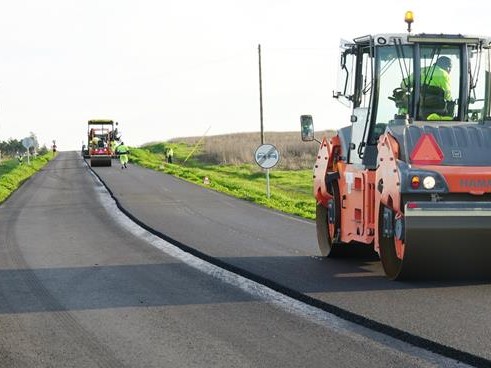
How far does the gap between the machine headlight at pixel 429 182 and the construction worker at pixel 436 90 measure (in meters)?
1.56

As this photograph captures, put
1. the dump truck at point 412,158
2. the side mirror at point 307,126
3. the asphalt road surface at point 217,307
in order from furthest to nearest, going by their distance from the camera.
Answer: the side mirror at point 307,126 → the dump truck at point 412,158 → the asphalt road surface at point 217,307

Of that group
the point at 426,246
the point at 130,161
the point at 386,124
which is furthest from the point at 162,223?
the point at 130,161

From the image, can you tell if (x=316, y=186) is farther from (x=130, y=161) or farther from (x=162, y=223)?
(x=130, y=161)

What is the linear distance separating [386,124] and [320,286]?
7.36 feet

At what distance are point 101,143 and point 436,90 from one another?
41276 millimetres

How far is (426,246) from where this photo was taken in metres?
7.87

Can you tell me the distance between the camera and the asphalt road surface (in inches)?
222

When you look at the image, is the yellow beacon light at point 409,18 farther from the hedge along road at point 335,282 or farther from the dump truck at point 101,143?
the dump truck at point 101,143

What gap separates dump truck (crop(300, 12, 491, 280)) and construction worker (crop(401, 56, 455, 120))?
0.04 feet

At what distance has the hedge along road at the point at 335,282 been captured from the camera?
20.2 feet

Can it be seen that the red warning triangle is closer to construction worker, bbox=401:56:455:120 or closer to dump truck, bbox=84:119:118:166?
construction worker, bbox=401:56:455:120

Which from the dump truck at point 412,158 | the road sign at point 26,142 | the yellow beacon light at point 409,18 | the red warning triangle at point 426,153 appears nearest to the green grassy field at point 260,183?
the road sign at point 26,142

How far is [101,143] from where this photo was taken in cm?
4922

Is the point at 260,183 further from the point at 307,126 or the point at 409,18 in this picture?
the point at 409,18
